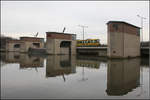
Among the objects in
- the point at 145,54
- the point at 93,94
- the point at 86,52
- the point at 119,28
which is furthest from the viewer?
the point at 86,52

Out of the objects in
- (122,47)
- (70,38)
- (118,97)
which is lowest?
(118,97)

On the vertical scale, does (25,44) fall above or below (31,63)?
above

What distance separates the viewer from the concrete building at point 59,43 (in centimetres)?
3781

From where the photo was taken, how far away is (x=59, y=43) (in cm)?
3881

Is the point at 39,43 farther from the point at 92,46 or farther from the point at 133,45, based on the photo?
the point at 133,45

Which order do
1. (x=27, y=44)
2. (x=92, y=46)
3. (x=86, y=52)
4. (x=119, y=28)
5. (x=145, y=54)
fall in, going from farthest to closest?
(x=27, y=44) → (x=86, y=52) → (x=92, y=46) → (x=145, y=54) → (x=119, y=28)

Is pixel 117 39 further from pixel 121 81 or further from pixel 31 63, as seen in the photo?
pixel 121 81

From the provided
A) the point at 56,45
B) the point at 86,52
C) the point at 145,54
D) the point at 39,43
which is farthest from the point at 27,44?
the point at 145,54

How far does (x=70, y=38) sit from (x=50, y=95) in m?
35.6

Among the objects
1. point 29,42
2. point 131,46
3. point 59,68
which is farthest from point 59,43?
point 59,68

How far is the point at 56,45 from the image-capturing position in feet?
125

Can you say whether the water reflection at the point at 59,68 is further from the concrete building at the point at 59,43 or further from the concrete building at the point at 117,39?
the concrete building at the point at 59,43

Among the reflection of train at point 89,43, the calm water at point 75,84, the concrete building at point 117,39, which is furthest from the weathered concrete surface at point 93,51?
the calm water at point 75,84

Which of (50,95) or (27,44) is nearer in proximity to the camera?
(50,95)
